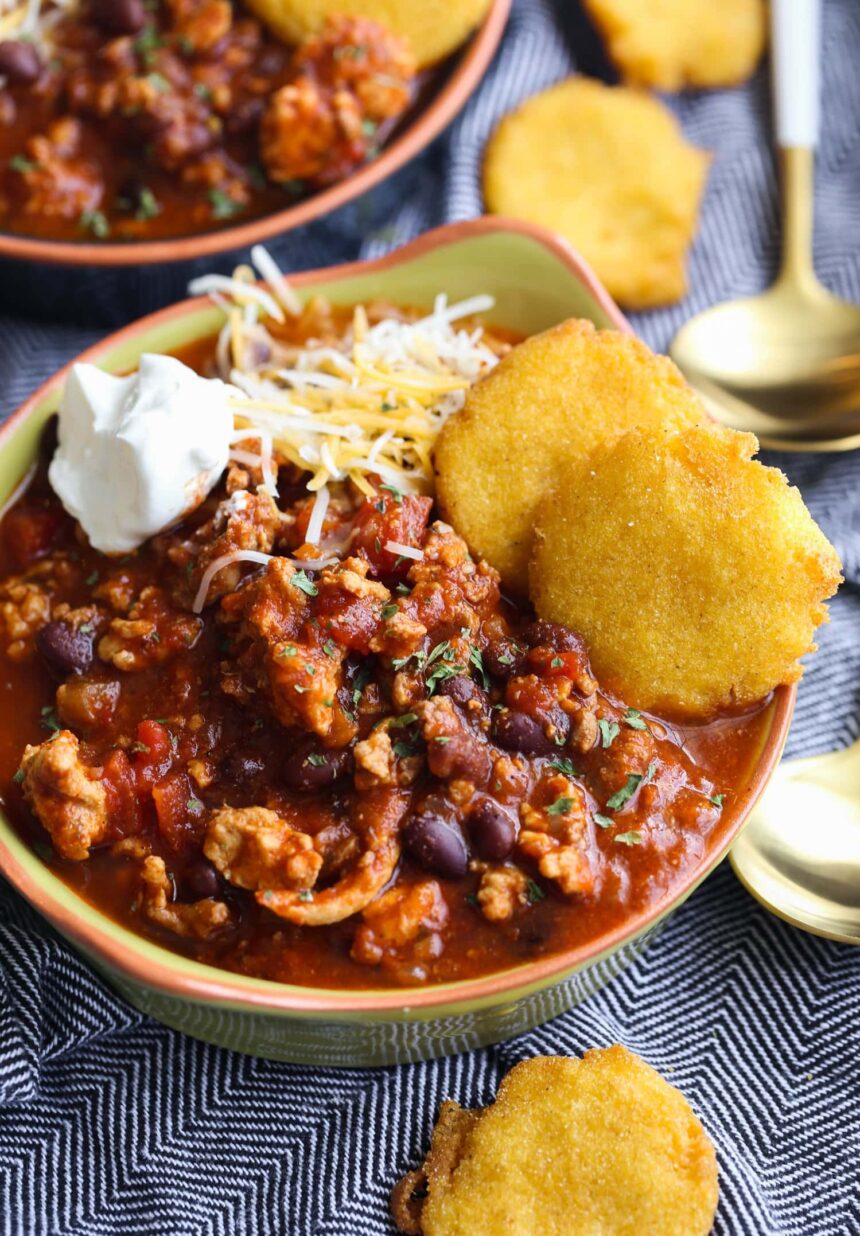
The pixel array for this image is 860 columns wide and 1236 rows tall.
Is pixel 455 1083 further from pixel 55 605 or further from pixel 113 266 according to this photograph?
pixel 113 266

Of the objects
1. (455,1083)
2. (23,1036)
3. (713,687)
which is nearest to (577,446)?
(713,687)

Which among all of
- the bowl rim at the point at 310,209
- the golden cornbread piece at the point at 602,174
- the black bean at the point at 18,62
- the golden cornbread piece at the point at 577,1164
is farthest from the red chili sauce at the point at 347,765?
the black bean at the point at 18,62

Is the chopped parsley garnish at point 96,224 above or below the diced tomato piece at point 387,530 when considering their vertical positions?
above

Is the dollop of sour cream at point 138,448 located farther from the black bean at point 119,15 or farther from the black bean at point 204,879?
the black bean at point 119,15

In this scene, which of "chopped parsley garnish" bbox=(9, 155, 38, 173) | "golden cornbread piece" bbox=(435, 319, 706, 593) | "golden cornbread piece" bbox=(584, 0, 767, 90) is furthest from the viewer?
"golden cornbread piece" bbox=(584, 0, 767, 90)

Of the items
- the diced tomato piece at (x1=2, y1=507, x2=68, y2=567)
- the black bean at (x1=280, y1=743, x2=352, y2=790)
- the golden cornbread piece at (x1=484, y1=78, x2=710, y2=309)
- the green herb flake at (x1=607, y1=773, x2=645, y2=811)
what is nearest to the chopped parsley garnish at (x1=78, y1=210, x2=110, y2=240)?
the diced tomato piece at (x1=2, y1=507, x2=68, y2=567)

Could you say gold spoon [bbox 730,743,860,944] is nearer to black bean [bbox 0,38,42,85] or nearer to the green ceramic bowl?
the green ceramic bowl
